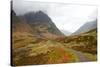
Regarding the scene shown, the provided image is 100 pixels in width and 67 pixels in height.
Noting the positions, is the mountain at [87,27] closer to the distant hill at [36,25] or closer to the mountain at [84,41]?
the mountain at [84,41]

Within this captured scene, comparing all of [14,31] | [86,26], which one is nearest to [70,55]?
[86,26]

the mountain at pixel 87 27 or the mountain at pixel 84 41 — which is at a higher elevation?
the mountain at pixel 87 27

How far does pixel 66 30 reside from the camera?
87.5 inches

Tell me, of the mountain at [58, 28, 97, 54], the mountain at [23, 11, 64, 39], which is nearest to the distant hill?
the mountain at [23, 11, 64, 39]

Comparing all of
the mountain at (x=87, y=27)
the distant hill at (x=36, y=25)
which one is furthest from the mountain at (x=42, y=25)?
the mountain at (x=87, y=27)

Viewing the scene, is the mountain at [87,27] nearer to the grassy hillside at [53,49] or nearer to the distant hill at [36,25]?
the grassy hillside at [53,49]

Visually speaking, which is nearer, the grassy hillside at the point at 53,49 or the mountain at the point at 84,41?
the grassy hillside at the point at 53,49

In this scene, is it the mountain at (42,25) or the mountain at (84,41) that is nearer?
the mountain at (42,25)

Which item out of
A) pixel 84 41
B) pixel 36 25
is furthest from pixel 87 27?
pixel 36 25

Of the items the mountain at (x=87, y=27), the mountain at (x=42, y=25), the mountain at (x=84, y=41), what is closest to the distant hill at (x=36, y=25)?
the mountain at (x=42, y=25)

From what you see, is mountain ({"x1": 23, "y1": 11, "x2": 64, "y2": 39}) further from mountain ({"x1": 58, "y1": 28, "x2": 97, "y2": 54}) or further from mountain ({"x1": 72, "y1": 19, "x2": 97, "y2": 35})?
mountain ({"x1": 72, "y1": 19, "x2": 97, "y2": 35})

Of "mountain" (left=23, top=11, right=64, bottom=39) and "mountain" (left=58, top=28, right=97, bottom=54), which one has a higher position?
"mountain" (left=23, top=11, right=64, bottom=39)
